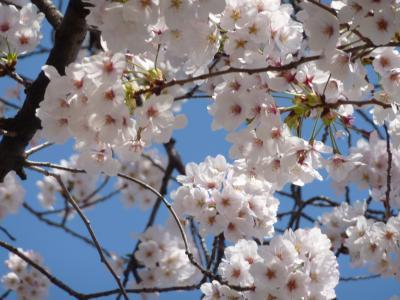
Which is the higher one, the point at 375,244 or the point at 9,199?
the point at 9,199

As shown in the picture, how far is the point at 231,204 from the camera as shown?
7.44ft

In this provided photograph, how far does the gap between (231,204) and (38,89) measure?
844 millimetres

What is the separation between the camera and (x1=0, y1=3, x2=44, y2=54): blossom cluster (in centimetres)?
226

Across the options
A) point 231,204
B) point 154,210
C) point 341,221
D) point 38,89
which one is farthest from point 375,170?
point 38,89

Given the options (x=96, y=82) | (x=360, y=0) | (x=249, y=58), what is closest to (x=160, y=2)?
(x=96, y=82)

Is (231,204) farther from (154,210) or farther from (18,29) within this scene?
(154,210)

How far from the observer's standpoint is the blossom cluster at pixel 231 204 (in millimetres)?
2275

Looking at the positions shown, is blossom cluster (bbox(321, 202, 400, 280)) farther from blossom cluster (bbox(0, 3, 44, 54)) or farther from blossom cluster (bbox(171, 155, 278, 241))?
blossom cluster (bbox(0, 3, 44, 54))

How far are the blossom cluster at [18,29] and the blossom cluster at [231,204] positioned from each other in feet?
2.72

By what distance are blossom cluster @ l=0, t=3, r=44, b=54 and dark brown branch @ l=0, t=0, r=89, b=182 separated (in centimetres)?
12

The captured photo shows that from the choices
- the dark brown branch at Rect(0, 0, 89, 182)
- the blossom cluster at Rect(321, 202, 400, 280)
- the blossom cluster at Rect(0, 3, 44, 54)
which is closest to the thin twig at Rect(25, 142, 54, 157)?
the dark brown branch at Rect(0, 0, 89, 182)

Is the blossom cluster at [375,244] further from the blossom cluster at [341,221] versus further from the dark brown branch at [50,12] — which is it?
the dark brown branch at [50,12]

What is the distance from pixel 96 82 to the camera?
1603 mm

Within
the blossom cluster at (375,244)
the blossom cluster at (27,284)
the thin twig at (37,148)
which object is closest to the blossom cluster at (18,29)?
the thin twig at (37,148)
